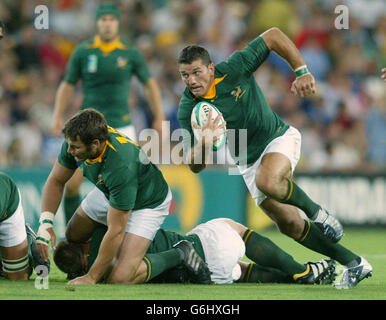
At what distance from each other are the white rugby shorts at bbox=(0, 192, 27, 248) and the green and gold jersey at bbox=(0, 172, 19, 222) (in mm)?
46

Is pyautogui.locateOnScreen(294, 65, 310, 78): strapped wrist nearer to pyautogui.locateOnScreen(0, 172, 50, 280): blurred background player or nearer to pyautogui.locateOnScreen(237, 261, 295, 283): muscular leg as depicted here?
pyautogui.locateOnScreen(237, 261, 295, 283): muscular leg

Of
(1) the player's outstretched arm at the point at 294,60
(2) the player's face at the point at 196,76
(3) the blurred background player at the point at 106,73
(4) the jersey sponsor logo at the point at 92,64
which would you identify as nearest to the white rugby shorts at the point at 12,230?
(2) the player's face at the point at 196,76

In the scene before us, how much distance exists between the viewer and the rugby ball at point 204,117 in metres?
6.36

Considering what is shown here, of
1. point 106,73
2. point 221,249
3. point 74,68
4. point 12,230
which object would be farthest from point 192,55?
point 74,68

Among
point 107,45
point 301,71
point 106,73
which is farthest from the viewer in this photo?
point 107,45

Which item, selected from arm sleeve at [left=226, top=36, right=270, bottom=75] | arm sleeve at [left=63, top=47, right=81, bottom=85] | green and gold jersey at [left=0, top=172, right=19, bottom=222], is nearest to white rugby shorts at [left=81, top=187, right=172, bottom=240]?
green and gold jersey at [left=0, top=172, right=19, bottom=222]

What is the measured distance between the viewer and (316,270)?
6.55 m

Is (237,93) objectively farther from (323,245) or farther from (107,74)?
(107,74)

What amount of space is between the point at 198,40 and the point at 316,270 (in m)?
8.31

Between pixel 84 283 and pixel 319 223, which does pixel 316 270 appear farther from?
pixel 84 283

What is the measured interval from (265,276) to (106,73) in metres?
3.65

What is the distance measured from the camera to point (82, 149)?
6008 mm
